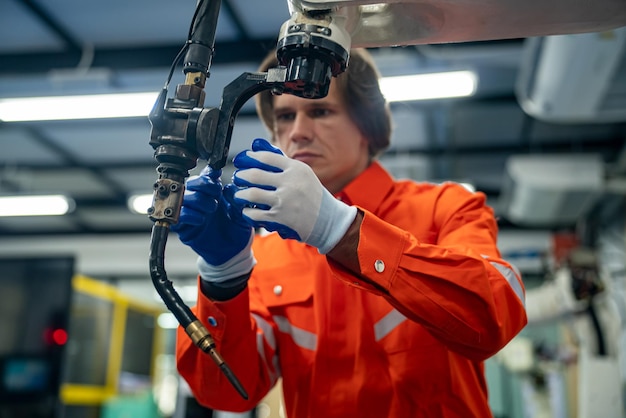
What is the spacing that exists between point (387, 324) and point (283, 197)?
1.59ft

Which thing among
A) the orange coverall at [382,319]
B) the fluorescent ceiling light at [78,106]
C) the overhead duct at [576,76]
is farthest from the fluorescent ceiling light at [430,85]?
the orange coverall at [382,319]

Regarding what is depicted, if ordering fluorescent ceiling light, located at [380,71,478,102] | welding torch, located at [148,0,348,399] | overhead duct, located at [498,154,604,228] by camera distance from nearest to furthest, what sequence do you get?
welding torch, located at [148,0,348,399] → fluorescent ceiling light, located at [380,71,478,102] → overhead duct, located at [498,154,604,228]

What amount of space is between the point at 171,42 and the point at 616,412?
3.75 m

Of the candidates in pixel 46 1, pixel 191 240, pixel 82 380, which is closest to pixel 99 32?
pixel 46 1

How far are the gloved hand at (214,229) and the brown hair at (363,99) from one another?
442 millimetres

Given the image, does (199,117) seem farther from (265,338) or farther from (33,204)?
(33,204)

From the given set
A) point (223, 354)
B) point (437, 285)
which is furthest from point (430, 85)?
point (437, 285)

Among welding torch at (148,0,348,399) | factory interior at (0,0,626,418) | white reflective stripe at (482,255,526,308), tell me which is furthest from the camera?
factory interior at (0,0,626,418)

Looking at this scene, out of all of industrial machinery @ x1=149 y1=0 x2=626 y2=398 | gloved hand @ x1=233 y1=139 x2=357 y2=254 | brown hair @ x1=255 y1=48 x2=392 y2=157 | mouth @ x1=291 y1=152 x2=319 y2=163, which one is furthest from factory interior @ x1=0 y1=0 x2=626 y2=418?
mouth @ x1=291 y1=152 x2=319 y2=163

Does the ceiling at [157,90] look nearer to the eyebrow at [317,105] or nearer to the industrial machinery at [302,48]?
the eyebrow at [317,105]

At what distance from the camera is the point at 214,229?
1.05 meters

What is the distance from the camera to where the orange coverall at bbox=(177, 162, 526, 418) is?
921 millimetres

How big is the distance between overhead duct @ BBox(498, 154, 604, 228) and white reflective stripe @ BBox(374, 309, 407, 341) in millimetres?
4488

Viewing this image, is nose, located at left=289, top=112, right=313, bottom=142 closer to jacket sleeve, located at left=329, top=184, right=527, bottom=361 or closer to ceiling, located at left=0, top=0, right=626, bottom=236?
jacket sleeve, located at left=329, top=184, right=527, bottom=361
